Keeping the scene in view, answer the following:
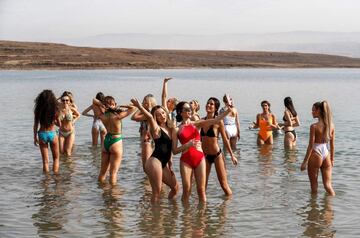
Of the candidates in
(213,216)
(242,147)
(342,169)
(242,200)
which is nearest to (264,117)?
(242,147)

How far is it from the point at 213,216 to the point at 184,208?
2.02ft

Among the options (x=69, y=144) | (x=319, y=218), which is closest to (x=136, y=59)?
(x=69, y=144)

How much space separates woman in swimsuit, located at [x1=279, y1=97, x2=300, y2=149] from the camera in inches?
711

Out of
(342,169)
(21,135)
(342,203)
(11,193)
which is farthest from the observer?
(21,135)

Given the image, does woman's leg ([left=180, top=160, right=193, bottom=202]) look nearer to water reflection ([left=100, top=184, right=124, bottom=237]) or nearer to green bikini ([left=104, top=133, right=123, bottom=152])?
water reflection ([left=100, top=184, right=124, bottom=237])

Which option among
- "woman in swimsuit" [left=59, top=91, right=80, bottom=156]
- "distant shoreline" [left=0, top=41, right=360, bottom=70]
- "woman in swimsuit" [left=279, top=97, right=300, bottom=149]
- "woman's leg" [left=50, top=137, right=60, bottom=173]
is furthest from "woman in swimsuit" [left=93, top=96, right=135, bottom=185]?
"distant shoreline" [left=0, top=41, right=360, bottom=70]

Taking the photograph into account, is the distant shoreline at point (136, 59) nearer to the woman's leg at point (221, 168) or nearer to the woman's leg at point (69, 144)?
the woman's leg at point (69, 144)

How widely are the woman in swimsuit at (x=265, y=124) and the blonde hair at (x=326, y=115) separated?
717 cm

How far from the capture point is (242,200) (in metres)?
12.3

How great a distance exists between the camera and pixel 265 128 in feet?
63.0

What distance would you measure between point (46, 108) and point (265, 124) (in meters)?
7.57

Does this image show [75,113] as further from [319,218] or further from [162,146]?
[319,218]

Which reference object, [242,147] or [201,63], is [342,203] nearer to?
[242,147]

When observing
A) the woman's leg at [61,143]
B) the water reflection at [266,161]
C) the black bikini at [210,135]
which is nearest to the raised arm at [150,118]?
the black bikini at [210,135]
